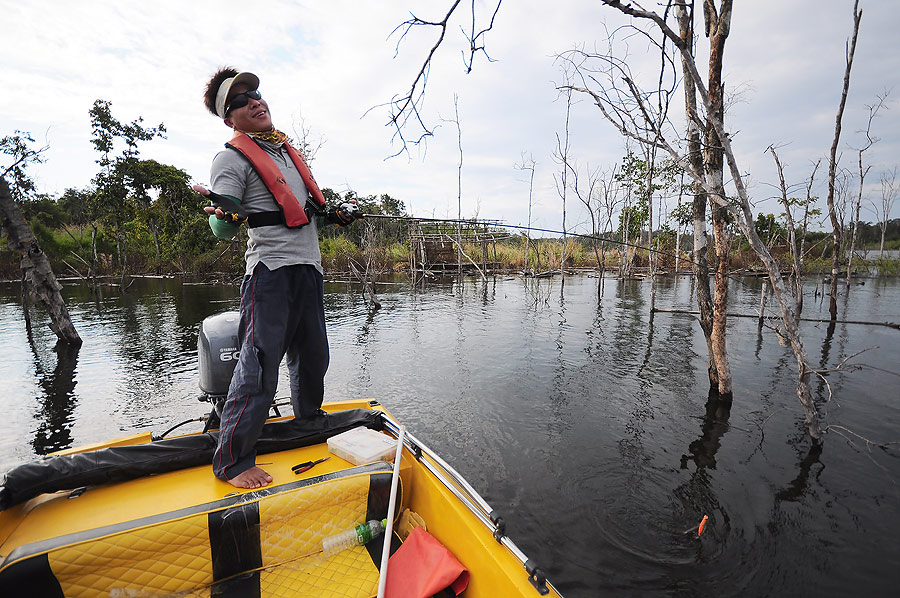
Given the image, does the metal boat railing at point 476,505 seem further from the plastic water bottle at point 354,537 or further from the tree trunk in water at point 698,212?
the tree trunk in water at point 698,212

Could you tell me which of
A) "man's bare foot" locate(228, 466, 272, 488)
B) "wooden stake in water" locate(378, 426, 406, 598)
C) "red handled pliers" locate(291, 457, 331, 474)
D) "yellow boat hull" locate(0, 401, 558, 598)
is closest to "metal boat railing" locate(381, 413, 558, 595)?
"yellow boat hull" locate(0, 401, 558, 598)

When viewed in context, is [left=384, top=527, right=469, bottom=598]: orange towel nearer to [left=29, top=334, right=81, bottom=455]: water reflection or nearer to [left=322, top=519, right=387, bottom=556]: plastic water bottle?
[left=322, top=519, right=387, bottom=556]: plastic water bottle

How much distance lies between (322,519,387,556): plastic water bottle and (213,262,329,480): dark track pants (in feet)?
1.79

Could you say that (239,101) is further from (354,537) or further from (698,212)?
(698,212)

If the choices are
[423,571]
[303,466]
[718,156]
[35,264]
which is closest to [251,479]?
[303,466]

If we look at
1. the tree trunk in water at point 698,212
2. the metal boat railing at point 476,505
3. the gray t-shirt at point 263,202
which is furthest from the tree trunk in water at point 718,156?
the gray t-shirt at point 263,202

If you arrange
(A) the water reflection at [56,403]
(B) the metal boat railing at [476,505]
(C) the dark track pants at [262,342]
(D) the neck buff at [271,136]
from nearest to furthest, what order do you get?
1. (B) the metal boat railing at [476,505]
2. (C) the dark track pants at [262,342]
3. (D) the neck buff at [271,136]
4. (A) the water reflection at [56,403]

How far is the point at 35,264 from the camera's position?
7.80 m

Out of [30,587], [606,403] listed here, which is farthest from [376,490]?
[606,403]

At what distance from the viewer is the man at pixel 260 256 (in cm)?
203

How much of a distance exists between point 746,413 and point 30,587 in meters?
6.09

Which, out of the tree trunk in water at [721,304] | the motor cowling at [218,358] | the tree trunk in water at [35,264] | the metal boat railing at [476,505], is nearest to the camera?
the metal boat railing at [476,505]

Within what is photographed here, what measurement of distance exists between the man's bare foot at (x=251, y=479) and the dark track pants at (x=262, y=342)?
3cm

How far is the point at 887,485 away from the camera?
344 cm
